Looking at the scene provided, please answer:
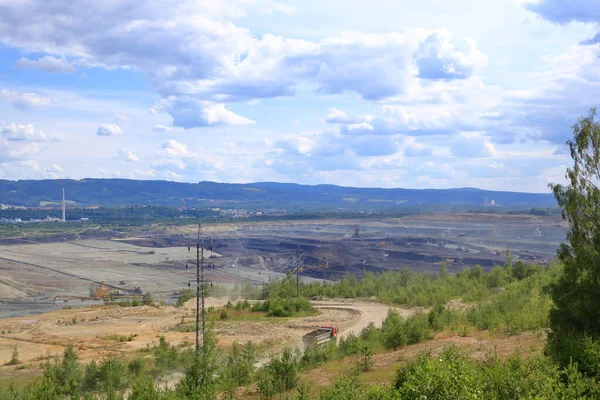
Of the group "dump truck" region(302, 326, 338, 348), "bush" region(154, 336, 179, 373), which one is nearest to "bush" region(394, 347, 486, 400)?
"bush" region(154, 336, 179, 373)

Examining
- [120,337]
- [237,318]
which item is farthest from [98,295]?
[120,337]

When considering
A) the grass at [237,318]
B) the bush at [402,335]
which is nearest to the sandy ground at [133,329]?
the grass at [237,318]

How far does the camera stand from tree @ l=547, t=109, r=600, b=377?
19.7 m

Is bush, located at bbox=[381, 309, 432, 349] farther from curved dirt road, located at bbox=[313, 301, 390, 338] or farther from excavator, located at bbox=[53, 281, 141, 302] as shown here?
excavator, located at bbox=[53, 281, 141, 302]

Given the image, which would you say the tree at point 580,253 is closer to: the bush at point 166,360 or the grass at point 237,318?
the bush at point 166,360

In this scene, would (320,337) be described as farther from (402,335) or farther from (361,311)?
(361,311)

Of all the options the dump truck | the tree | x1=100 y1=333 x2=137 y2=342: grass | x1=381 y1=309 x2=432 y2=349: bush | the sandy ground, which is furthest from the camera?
x1=100 y1=333 x2=137 y2=342: grass

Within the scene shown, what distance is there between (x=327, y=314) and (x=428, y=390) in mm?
46077

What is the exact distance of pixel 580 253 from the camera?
20.0m

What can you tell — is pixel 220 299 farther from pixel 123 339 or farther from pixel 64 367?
pixel 64 367

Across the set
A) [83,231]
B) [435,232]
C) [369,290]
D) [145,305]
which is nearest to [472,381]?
[369,290]

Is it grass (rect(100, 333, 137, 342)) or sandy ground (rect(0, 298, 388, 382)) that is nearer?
sandy ground (rect(0, 298, 388, 382))

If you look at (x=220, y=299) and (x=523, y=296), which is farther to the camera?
(x=220, y=299)

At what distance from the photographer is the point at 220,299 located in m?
75.2
